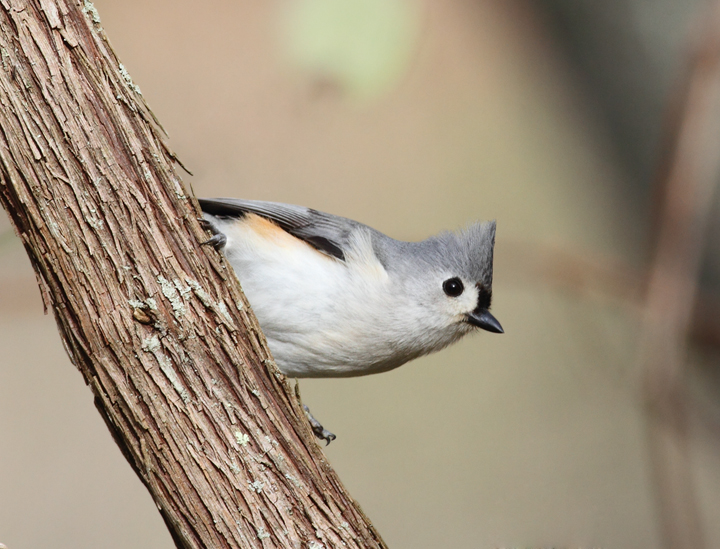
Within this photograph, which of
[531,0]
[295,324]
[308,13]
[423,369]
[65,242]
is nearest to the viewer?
[65,242]

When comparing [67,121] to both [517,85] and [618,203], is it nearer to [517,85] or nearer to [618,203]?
[618,203]

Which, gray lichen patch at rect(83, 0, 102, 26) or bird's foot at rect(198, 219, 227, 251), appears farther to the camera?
bird's foot at rect(198, 219, 227, 251)

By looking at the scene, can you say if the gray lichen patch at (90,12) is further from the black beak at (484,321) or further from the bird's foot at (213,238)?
the black beak at (484,321)

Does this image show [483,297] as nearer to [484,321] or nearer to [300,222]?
[484,321]

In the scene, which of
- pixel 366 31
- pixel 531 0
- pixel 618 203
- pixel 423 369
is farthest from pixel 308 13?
pixel 423 369

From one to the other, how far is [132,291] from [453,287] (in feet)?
3.08

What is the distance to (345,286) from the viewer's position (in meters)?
1.66

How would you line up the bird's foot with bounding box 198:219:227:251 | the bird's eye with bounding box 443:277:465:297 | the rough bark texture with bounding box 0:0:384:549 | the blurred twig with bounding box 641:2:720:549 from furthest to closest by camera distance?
the bird's eye with bounding box 443:277:465:297 → the bird's foot with bounding box 198:219:227:251 → the rough bark texture with bounding box 0:0:384:549 → the blurred twig with bounding box 641:2:720:549

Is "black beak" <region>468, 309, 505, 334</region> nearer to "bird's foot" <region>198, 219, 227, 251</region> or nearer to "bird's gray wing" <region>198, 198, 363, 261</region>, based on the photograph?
"bird's gray wing" <region>198, 198, 363, 261</region>

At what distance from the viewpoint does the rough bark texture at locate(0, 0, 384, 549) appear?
1.12m

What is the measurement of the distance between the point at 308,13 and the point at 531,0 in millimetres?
1338

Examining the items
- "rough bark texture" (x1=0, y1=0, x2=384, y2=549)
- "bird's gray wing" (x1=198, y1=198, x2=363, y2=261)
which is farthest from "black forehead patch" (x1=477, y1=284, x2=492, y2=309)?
"rough bark texture" (x1=0, y1=0, x2=384, y2=549)

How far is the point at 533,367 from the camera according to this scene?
3621 millimetres

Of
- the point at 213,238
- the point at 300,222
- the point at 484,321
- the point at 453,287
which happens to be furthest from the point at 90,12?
the point at 484,321
